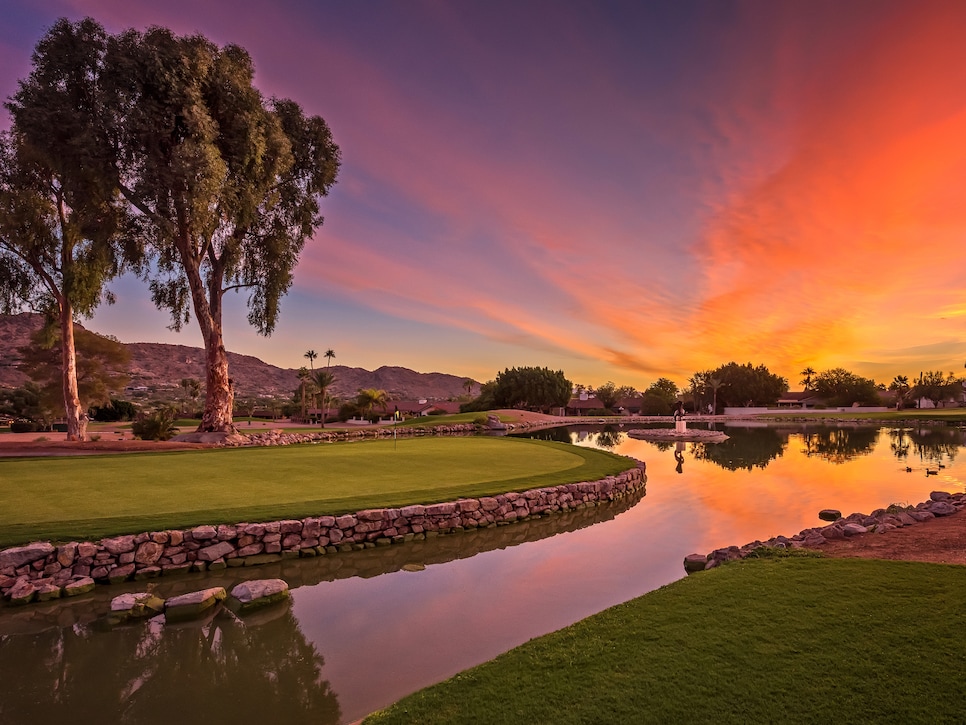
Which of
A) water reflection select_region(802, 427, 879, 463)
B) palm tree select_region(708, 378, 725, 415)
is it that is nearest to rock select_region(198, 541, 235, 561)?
water reflection select_region(802, 427, 879, 463)

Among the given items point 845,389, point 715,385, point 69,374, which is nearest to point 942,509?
point 69,374

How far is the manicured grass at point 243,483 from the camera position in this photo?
975cm

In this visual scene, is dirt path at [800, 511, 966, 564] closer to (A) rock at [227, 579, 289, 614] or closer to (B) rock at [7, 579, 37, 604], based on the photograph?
(A) rock at [227, 579, 289, 614]

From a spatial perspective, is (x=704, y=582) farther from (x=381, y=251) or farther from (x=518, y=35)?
(x=381, y=251)

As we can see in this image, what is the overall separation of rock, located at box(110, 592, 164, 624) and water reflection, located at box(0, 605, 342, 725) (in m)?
0.30

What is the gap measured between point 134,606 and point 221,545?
216 centimetres

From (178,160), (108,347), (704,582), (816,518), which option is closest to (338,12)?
(178,160)

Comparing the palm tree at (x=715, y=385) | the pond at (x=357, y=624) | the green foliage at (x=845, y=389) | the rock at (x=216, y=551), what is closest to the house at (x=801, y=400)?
the green foliage at (x=845, y=389)

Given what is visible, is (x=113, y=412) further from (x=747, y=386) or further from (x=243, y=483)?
(x=747, y=386)

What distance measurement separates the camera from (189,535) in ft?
30.2

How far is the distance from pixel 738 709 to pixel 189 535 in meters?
8.99

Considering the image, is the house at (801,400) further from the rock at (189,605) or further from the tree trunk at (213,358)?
the rock at (189,605)

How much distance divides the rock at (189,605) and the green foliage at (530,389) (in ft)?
265

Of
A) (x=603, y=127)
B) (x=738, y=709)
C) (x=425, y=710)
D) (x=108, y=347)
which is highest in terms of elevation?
(x=603, y=127)
